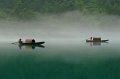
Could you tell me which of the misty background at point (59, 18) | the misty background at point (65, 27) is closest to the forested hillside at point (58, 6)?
the misty background at point (59, 18)

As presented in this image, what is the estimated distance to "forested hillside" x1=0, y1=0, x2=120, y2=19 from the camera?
366 feet

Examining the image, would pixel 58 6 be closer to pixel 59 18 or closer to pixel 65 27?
pixel 59 18

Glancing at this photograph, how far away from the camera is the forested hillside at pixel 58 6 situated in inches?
4392

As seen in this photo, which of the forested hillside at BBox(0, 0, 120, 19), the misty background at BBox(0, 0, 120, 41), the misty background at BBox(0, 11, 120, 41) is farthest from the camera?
the forested hillside at BBox(0, 0, 120, 19)

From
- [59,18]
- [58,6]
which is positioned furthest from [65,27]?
[58,6]

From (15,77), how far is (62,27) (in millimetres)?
80650

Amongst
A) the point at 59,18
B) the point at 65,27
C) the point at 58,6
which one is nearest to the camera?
the point at 65,27

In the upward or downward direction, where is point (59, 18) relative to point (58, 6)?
downward

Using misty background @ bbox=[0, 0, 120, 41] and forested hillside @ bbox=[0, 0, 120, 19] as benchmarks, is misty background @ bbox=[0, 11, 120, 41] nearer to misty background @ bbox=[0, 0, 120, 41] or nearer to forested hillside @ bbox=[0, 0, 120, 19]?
misty background @ bbox=[0, 0, 120, 41]

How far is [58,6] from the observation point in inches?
4542

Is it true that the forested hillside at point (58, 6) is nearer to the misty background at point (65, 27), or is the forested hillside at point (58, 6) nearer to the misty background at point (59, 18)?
the misty background at point (59, 18)

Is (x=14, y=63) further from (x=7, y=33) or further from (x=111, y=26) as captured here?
(x=111, y=26)

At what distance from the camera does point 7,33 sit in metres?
106

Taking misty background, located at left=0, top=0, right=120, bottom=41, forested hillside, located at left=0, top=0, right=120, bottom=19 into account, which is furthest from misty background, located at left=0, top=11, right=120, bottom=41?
forested hillside, located at left=0, top=0, right=120, bottom=19
